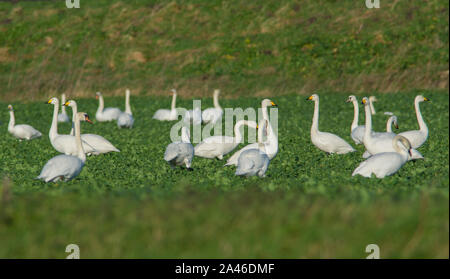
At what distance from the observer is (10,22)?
46.6 m

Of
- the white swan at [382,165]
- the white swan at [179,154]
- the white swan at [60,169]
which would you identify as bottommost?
the white swan at [382,165]

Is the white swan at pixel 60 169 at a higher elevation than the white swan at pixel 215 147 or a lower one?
lower

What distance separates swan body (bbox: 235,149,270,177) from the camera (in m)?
10.2

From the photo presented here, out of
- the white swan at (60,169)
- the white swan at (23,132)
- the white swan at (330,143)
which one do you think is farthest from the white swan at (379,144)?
the white swan at (23,132)

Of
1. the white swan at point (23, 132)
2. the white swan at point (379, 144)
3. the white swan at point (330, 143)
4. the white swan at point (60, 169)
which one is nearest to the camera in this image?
the white swan at point (60, 169)

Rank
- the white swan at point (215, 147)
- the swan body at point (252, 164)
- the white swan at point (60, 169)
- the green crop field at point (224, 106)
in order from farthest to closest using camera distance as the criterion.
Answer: the white swan at point (215, 147)
the swan body at point (252, 164)
the white swan at point (60, 169)
the green crop field at point (224, 106)

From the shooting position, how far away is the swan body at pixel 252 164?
10219 millimetres

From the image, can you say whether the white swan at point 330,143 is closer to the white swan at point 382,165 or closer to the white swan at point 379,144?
the white swan at point 379,144

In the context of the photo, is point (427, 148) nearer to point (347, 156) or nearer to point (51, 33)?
point (347, 156)

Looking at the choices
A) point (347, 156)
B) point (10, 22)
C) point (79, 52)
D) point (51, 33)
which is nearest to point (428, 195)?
point (347, 156)

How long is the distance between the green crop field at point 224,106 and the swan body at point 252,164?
0.60ft

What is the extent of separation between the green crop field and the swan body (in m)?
0.18
